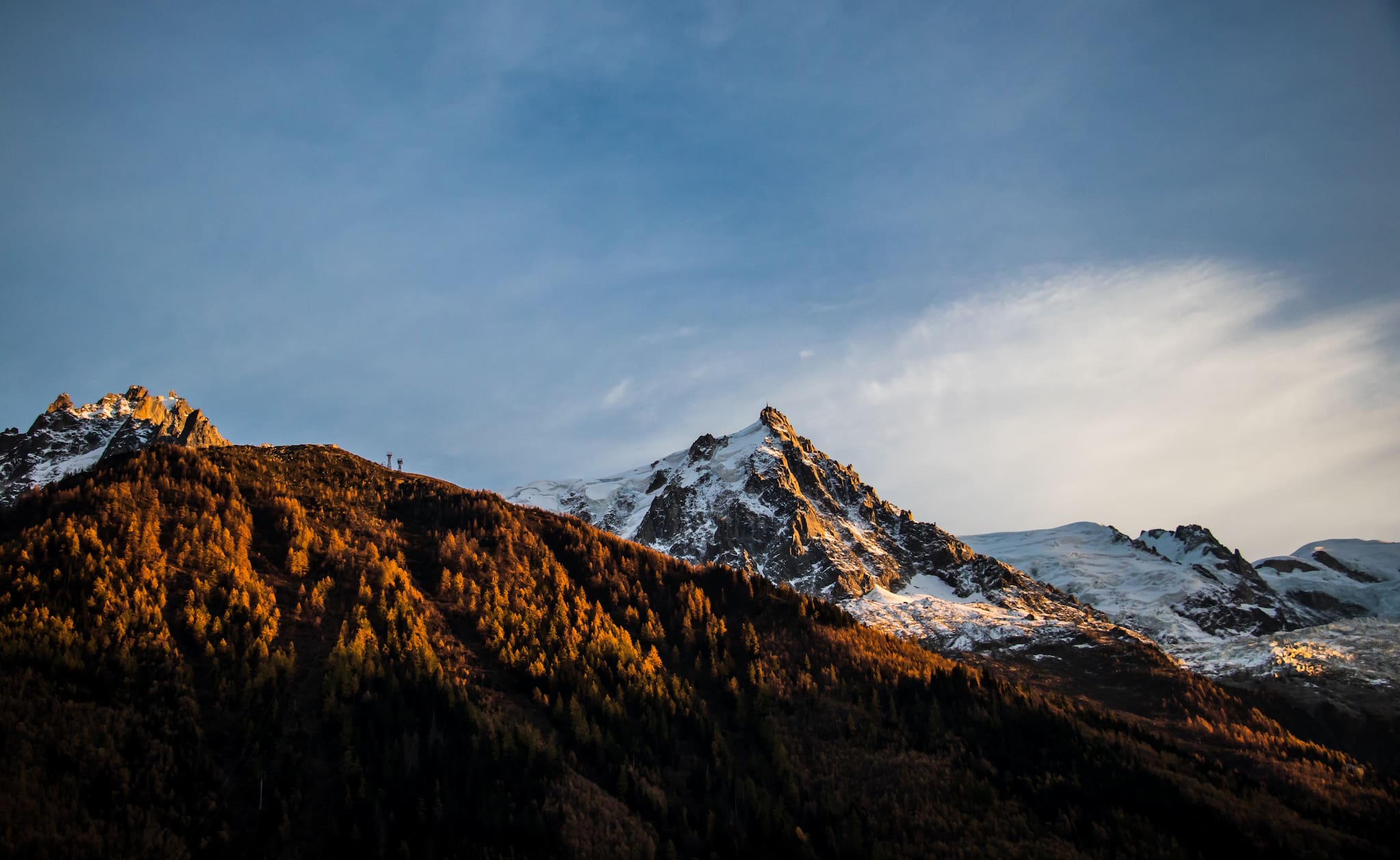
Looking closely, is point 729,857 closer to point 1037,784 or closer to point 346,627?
point 1037,784

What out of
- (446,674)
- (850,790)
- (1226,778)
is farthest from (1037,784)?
(446,674)

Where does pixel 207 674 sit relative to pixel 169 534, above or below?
below

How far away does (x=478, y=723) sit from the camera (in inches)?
4038

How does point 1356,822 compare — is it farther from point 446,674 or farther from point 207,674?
point 207,674

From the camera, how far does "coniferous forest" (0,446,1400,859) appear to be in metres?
82.5

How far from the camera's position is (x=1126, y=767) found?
4609 inches

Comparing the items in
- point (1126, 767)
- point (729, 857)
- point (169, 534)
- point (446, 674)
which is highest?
point (169, 534)

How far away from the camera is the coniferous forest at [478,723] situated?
271 ft

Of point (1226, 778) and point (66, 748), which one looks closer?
point (66, 748)

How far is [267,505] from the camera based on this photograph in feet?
473

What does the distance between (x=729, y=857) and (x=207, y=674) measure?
6590cm

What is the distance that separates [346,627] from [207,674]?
66.8 ft

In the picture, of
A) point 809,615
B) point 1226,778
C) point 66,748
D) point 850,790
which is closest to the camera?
point 66,748

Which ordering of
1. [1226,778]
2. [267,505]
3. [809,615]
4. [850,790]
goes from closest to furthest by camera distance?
[850,790] < [1226,778] < [267,505] < [809,615]
